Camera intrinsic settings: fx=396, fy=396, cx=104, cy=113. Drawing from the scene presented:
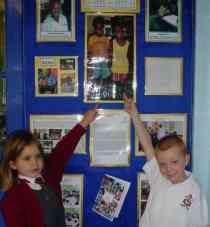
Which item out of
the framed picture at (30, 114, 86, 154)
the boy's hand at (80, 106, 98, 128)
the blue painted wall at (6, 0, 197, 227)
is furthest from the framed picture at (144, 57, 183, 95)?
the framed picture at (30, 114, 86, 154)

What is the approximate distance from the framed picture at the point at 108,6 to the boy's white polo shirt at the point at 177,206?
0.92 meters

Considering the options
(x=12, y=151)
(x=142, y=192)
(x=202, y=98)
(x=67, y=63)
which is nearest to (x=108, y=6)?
(x=67, y=63)

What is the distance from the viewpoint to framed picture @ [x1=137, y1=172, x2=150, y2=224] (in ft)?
7.02

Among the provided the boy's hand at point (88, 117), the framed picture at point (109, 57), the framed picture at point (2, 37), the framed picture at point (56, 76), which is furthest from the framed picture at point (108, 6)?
the boy's hand at point (88, 117)

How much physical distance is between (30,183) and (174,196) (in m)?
0.69

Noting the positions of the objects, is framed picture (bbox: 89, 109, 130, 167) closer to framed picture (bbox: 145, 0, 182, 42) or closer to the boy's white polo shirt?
the boy's white polo shirt

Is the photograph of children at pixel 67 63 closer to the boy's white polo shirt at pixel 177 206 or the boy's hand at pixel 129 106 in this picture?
the boy's hand at pixel 129 106

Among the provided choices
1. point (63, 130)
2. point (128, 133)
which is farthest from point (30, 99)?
point (128, 133)

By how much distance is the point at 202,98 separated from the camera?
6.80 ft

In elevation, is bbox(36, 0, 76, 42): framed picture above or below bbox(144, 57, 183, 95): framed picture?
above

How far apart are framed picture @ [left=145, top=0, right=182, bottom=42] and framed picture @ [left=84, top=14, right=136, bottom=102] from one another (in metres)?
0.09

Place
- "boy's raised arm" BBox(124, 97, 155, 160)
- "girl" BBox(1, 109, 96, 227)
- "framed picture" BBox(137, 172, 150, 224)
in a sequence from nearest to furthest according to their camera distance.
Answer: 1. "girl" BBox(1, 109, 96, 227)
2. "boy's raised arm" BBox(124, 97, 155, 160)
3. "framed picture" BBox(137, 172, 150, 224)

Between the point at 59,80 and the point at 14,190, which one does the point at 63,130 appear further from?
the point at 14,190

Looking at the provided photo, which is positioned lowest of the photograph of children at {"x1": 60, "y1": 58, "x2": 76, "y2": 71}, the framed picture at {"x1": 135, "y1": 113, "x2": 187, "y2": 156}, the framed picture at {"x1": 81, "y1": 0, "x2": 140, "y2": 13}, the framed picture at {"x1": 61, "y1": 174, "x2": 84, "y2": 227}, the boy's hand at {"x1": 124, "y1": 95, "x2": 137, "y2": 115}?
the framed picture at {"x1": 61, "y1": 174, "x2": 84, "y2": 227}
